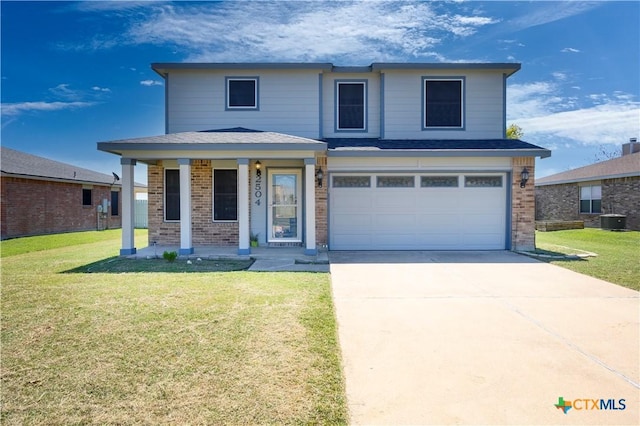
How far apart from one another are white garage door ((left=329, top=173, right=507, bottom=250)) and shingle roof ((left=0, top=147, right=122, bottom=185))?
13.7 meters

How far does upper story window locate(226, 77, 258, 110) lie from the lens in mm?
12016

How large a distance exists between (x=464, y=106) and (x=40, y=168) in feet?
60.6

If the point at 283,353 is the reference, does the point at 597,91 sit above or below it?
above

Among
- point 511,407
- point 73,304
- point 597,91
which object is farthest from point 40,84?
point 597,91

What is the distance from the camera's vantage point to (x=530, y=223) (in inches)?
420

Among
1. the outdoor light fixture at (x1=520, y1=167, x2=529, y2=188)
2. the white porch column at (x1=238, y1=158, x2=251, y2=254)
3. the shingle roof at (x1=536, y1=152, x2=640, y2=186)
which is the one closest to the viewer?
the white porch column at (x1=238, y1=158, x2=251, y2=254)

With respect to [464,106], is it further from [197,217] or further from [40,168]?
[40,168]

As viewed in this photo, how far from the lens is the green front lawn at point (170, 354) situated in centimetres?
268

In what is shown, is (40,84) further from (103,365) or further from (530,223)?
(530,223)

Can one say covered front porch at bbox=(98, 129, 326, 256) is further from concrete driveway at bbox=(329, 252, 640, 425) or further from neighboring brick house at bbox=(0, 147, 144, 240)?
neighboring brick house at bbox=(0, 147, 144, 240)

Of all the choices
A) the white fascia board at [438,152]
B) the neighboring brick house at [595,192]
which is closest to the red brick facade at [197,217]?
the white fascia board at [438,152]

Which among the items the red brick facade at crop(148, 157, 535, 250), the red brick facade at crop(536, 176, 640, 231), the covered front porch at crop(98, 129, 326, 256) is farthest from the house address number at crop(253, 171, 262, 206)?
the red brick facade at crop(536, 176, 640, 231)

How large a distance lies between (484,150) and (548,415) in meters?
8.68

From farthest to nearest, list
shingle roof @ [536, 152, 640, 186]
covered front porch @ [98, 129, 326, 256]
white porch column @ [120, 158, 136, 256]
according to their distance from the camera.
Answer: shingle roof @ [536, 152, 640, 186], covered front porch @ [98, 129, 326, 256], white porch column @ [120, 158, 136, 256]
